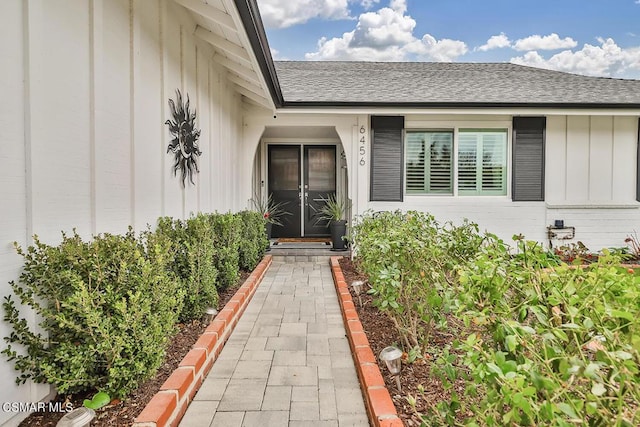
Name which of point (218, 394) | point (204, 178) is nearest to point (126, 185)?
point (218, 394)

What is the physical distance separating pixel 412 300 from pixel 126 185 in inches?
94.0

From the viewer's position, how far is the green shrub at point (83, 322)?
1.66m

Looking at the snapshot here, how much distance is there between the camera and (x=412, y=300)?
2.67 meters

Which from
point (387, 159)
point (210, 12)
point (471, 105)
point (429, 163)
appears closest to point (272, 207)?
point (387, 159)

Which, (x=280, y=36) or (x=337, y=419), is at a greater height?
(x=280, y=36)

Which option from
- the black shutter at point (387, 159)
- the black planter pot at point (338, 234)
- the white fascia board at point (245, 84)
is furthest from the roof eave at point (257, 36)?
the black planter pot at point (338, 234)

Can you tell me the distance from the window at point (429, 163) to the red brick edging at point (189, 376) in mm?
4496

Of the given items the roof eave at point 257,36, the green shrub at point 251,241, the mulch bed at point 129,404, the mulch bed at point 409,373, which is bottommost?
the mulch bed at point 409,373

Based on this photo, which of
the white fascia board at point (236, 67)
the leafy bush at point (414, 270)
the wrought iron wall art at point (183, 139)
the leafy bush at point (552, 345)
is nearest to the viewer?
the leafy bush at point (552, 345)

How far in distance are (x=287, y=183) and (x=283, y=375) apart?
633cm

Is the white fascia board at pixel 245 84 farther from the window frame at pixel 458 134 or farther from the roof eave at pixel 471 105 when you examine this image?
the window frame at pixel 458 134

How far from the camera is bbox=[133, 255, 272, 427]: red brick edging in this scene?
1.75 meters

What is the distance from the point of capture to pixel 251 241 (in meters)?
5.55

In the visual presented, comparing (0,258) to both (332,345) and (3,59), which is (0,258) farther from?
(332,345)
